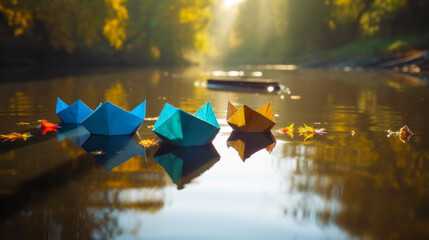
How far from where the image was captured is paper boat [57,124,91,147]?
6.14m

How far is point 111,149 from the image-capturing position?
556 cm

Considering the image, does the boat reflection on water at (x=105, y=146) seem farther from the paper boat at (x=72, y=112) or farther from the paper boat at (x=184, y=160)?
the paper boat at (x=72, y=112)

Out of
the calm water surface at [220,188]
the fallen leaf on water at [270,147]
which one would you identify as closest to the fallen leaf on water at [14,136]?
the calm water surface at [220,188]

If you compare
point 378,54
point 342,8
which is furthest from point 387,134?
point 342,8

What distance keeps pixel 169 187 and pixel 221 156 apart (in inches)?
54.6

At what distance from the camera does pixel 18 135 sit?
247 inches

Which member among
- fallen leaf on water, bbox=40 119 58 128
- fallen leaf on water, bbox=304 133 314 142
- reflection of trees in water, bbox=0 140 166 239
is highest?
fallen leaf on water, bbox=40 119 58 128

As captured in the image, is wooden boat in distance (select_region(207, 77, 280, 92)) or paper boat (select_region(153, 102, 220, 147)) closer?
paper boat (select_region(153, 102, 220, 147))

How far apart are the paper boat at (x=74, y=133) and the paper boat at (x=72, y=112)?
0.63 feet

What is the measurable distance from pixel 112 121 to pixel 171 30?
4392 centimetres

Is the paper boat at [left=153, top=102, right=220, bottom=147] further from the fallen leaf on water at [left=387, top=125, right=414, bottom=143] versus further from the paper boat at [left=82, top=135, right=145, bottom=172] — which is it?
the fallen leaf on water at [left=387, top=125, right=414, bottom=143]

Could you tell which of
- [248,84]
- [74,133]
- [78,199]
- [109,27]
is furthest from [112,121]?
[109,27]

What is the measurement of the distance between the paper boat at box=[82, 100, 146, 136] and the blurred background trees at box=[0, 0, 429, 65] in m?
24.7

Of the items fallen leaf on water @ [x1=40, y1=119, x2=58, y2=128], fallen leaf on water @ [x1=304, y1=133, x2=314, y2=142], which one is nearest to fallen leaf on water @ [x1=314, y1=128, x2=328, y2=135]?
fallen leaf on water @ [x1=304, y1=133, x2=314, y2=142]
